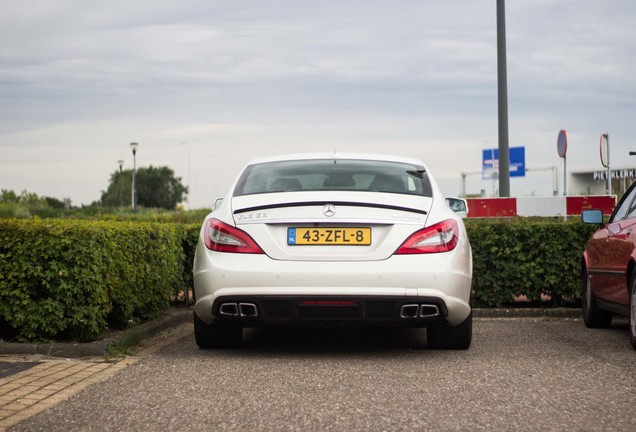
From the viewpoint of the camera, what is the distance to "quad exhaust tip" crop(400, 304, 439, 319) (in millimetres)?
6875

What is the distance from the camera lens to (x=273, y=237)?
6.95 meters

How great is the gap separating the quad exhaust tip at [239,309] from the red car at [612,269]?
3061 mm

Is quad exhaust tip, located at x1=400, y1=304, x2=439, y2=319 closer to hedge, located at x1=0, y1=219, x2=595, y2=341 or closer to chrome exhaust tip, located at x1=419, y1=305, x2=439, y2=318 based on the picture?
chrome exhaust tip, located at x1=419, y1=305, x2=439, y2=318

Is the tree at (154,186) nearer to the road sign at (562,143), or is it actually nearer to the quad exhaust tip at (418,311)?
the road sign at (562,143)

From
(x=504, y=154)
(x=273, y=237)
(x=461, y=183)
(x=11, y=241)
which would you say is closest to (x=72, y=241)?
(x=11, y=241)

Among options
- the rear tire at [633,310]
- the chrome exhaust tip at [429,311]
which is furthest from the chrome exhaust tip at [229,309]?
the rear tire at [633,310]

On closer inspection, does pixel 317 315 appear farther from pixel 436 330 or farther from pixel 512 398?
pixel 512 398

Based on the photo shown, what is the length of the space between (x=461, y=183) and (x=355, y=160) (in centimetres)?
2710

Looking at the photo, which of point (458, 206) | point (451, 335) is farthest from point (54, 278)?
point (458, 206)

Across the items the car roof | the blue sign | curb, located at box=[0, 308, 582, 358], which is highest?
the blue sign

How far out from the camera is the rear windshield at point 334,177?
24.6 feet

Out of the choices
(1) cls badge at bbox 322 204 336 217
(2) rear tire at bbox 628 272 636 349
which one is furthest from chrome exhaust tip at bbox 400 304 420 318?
(2) rear tire at bbox 628 272 636 349

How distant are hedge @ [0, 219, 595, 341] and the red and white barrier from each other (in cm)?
264

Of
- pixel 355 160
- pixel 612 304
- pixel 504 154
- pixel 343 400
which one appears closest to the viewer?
pixel 343 400
